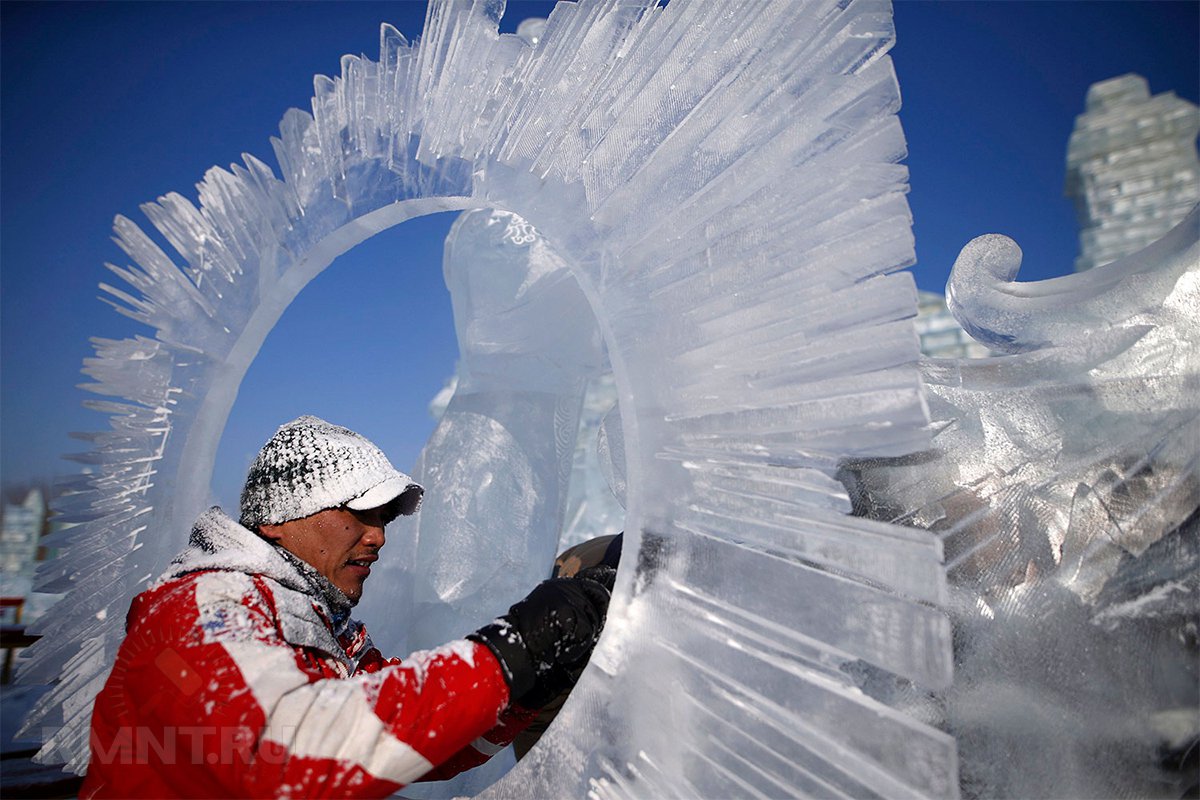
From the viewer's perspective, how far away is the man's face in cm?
146

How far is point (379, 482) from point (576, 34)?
956mm

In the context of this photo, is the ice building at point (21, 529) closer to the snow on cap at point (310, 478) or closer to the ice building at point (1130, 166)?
the snow on cap at point (310, 478)

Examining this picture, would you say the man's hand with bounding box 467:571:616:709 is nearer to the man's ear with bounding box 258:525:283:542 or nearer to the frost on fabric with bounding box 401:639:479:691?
the frost on fabric with bounding box 401:639:479:691

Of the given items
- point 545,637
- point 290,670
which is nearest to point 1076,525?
point 545,637

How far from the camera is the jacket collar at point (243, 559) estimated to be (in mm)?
1268

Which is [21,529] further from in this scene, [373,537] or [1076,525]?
[1076,525]

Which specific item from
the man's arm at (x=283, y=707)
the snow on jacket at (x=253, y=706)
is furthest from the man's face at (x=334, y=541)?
the man's arm at (x=283, y=707)

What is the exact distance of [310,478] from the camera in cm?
145

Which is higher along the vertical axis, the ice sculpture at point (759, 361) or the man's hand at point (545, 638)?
the ice sculpture at point (759, 361)

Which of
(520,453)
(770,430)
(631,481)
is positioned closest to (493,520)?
(520,453)

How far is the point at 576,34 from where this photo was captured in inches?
54.1

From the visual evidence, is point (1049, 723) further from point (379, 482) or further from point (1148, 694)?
point (379, 482)

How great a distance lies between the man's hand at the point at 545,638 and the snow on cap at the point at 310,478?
0.45 m

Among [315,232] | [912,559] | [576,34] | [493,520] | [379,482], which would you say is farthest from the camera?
[493,520]
